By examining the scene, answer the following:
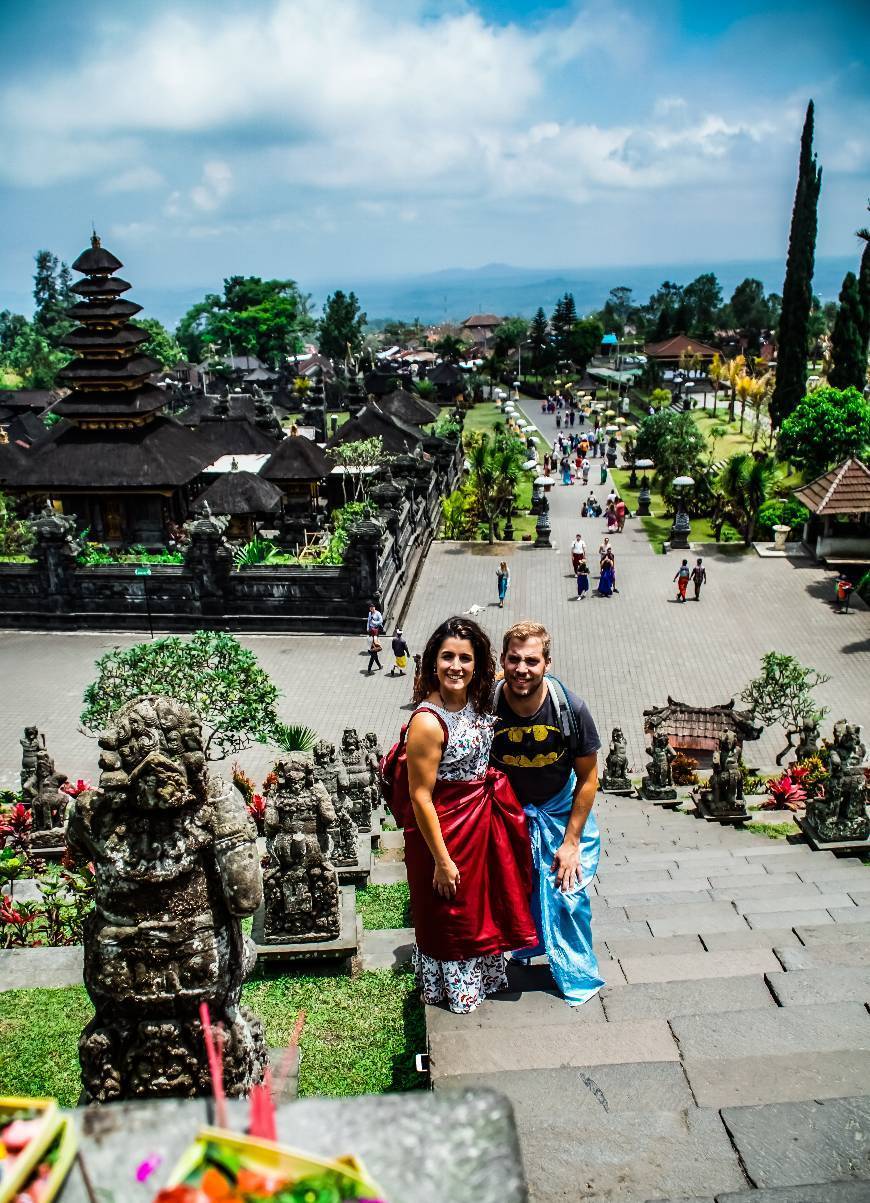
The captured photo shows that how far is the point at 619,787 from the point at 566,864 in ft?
27.3

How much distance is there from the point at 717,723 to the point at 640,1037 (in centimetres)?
999

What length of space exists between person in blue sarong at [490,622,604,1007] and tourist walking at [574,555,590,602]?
17.5 m

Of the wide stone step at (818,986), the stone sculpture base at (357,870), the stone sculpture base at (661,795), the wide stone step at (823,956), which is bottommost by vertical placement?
the stone sculpture base at (661,795)

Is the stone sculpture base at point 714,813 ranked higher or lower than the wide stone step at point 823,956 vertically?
lower

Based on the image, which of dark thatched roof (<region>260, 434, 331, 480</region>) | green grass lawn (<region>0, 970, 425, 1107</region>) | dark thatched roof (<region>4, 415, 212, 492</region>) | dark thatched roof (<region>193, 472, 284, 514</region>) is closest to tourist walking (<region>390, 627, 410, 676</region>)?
dark thatched roof (<region>193, 472, 284, 514</region>)

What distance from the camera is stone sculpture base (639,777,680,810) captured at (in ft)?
39.7

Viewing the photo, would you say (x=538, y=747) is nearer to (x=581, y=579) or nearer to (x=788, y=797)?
(x=788, y=797)

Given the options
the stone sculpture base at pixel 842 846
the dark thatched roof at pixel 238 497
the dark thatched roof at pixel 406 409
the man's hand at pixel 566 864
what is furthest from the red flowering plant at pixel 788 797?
the dark thatched roof at pixel 406 409

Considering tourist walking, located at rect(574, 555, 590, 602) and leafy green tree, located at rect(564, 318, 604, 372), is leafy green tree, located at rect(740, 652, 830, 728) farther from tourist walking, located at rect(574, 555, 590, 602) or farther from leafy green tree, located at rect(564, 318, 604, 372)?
leafy green tree, located at rect(564, 318, 604, 372)

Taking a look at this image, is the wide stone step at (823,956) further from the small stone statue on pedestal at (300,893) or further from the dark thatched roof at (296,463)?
the dark thatched roof at (296,463)

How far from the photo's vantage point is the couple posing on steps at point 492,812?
4.35 m

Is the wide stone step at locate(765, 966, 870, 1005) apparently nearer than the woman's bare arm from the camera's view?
No

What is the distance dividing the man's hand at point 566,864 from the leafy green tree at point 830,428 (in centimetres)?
2568

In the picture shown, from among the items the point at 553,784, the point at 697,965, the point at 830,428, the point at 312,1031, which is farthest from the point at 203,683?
the point at 830,428
